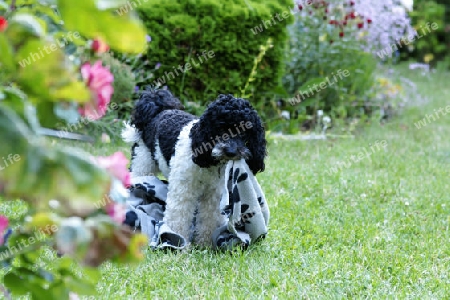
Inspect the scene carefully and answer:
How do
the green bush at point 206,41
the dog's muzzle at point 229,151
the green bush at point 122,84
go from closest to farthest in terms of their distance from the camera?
the dog's muzzle at point 229,151, the green bush at point 122,84, the green bush at point 206,41

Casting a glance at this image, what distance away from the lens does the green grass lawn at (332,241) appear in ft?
9.61

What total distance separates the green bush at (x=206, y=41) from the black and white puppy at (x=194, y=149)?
2297 millimetres

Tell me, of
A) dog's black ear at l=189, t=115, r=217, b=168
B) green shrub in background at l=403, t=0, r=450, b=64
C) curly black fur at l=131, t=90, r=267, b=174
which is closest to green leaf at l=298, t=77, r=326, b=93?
curly black fur at l=131, t=90, r=267, b=174

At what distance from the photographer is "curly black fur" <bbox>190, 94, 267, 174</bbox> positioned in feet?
10.2

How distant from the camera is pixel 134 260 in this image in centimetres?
122

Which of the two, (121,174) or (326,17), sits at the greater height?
(121,174)

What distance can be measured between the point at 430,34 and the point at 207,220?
1111 centimetres

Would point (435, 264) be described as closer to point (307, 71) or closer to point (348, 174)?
point (348, 174)

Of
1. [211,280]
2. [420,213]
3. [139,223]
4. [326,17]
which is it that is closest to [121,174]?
[211,280]

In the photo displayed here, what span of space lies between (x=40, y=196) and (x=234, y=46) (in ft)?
18.4

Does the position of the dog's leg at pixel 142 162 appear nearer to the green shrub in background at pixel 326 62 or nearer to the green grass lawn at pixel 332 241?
the green grass lawn at pixel 332 241

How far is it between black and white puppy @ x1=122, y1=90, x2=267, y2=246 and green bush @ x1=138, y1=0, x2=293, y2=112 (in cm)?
230

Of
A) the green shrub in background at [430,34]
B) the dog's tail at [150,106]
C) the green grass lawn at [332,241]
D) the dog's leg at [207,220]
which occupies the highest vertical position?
the dog's tail at [150,106]

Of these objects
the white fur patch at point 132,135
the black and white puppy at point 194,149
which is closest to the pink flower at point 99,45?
the black and white puppy at point 194,149
